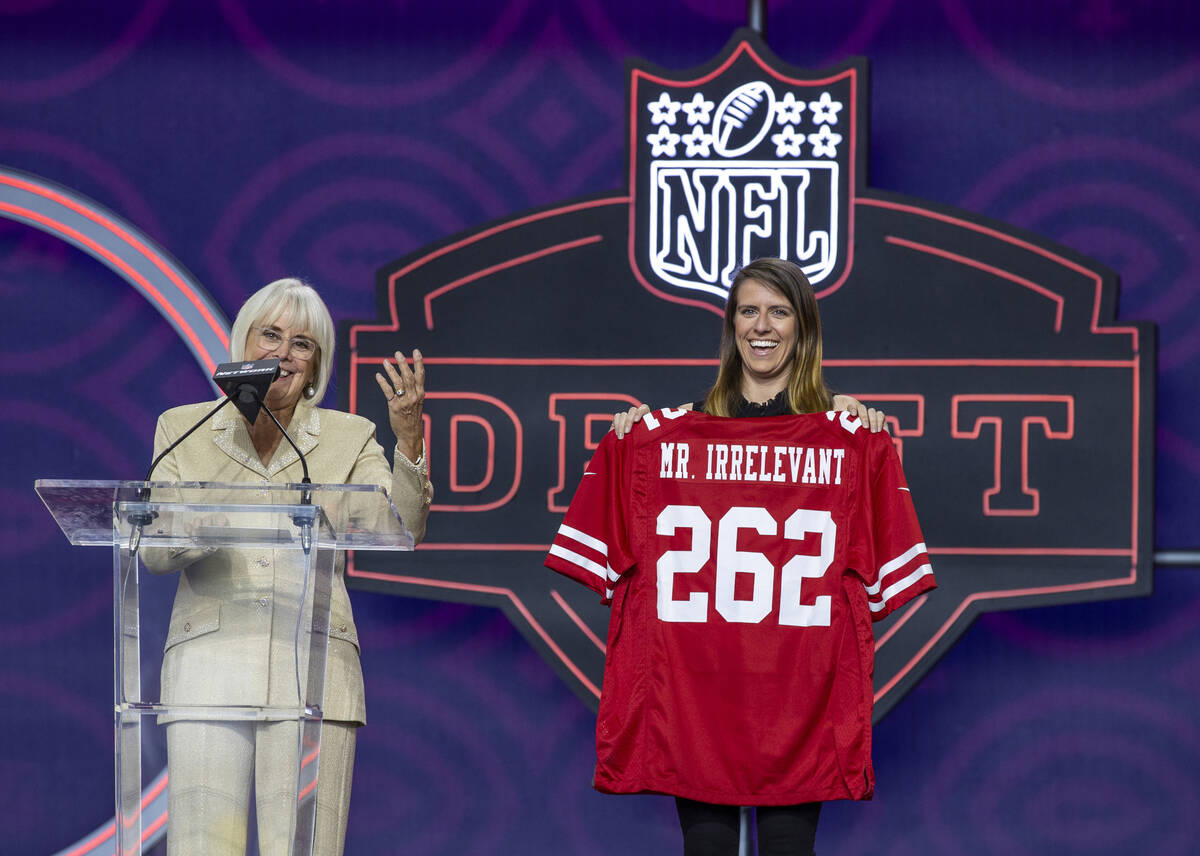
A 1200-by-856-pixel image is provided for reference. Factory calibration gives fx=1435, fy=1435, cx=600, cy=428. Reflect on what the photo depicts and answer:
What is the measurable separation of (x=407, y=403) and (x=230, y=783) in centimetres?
62

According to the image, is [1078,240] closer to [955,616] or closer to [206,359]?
[955,616]

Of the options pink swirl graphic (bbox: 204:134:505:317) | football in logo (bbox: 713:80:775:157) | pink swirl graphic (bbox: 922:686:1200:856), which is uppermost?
football in logo (bbox: 713:80:775:157)

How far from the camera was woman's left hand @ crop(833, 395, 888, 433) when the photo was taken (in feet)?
8.17

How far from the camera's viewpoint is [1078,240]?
12.1 feet

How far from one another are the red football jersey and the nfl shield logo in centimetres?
109

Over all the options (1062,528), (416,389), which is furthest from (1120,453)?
(416,389)

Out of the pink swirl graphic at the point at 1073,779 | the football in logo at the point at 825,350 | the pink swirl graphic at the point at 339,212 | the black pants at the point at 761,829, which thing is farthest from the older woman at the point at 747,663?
the pink swirl graphic at the point at 339,212

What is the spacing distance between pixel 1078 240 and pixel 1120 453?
60cm

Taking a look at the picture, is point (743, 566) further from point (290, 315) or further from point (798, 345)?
point (290, 315)

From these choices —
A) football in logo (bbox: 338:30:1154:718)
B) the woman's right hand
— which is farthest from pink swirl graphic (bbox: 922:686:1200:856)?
the woman's right hand

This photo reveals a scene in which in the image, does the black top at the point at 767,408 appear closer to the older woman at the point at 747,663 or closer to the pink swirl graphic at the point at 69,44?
the older woman at the point at 747,663

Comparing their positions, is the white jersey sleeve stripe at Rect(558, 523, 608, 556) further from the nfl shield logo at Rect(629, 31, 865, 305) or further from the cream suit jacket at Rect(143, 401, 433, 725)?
the nfl shield logo at Rect(629, 31, 865, 305)

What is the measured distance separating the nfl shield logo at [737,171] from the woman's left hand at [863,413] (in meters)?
1.02

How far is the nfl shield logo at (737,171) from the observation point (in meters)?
3.52
